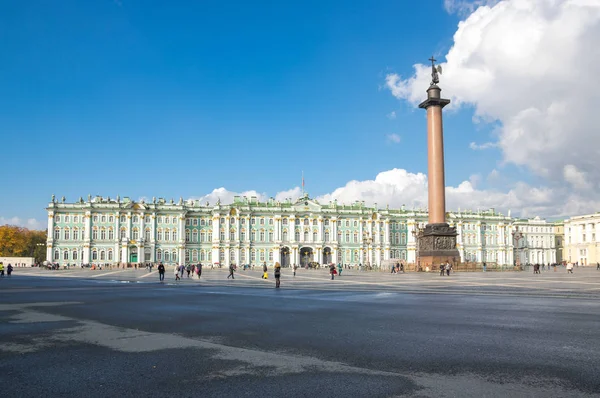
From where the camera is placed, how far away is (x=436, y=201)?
54.1m

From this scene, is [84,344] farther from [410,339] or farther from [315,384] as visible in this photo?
[410,339]

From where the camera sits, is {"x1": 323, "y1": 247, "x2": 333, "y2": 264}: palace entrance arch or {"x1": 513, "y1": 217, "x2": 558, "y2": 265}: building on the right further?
{"x1": 513, "y1": 217, "x2": 558, "y2": 265}: building on the right

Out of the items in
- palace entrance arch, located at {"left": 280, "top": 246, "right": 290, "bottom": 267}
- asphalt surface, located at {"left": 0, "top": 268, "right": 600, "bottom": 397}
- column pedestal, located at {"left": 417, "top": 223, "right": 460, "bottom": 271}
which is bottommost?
palace entrance arch, located at {"left": 280, "top": 246, "right": 290, "bottom": 267}

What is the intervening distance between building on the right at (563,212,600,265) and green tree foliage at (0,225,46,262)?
458 feet

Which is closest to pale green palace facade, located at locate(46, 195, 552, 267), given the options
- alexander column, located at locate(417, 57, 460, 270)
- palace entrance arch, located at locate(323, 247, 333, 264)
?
palace entrance arch, located at locate(323, 247, 333, 264)

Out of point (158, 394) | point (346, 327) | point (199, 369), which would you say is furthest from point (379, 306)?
point (158, 394)

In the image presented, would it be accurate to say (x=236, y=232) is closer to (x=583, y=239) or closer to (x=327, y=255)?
(x=327, y=255)

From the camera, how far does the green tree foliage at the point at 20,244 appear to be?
116500 mm

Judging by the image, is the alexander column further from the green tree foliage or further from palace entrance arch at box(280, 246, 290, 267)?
the green tree foliage

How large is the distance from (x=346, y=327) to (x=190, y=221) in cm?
10369

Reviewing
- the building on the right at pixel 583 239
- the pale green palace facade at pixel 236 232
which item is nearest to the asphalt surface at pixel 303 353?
the pale green palace facade at pixel 236 232

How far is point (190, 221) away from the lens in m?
113

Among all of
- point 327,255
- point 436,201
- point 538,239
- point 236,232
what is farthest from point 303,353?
point 538,239

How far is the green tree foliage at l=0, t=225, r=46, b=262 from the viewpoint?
116 metres
